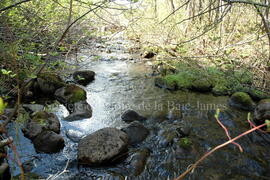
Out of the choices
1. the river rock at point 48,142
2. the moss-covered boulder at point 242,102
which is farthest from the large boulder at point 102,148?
the moss-covered boulder at point 242,102

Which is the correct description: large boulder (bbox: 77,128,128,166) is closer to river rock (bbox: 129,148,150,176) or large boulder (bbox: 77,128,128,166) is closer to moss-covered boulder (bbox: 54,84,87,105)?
river rock (bbox: 129,148,150,176)

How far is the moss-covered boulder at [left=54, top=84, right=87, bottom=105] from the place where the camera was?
646 cm

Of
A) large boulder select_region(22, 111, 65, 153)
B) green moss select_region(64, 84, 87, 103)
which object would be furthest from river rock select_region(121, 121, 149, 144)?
green moss select_region(64, 84, 87, 103)

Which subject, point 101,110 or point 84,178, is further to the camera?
point 101,110

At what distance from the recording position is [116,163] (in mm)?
3959

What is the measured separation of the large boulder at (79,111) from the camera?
18.5 feet

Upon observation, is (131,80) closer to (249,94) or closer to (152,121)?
(152,121)

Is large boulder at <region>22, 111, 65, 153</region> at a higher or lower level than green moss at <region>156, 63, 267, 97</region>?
lower

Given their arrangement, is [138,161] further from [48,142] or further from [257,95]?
[257,95]

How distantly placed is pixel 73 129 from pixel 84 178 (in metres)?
1.80

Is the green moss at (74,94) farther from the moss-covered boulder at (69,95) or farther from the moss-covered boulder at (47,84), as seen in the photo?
the moss-covered boulder at (47,84)

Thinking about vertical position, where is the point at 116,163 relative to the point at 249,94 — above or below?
below

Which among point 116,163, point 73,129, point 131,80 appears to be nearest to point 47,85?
point 73,129

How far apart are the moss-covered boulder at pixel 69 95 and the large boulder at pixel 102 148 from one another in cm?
253
